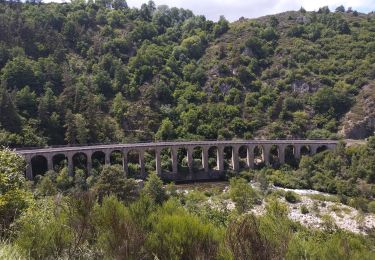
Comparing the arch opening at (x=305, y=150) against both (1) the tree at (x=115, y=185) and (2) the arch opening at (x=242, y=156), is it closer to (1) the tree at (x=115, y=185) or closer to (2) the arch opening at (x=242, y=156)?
(2) the arch opening at (x=242, y=156)

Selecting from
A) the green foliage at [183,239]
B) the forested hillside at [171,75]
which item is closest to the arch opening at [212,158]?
the forested hillside at [171,75]

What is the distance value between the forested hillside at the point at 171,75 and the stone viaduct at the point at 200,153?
470cm

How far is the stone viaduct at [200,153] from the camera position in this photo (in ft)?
205

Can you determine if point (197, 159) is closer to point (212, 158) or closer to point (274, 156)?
point (212, 158)

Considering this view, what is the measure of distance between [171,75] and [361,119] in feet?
141

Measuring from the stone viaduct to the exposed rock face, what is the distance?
9.34 m

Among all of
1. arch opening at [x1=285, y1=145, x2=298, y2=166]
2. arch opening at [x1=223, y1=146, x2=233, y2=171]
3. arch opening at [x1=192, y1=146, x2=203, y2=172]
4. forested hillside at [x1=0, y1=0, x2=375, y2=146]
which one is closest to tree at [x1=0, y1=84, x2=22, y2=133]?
forested hillside at [x1=0, y1=0, x2=375, y2=146]

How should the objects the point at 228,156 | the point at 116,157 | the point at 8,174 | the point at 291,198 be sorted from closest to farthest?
the point at 8,174 < the point at 291,198 < the point at 116,157 < the point at 228,156

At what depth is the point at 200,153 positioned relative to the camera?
73438 mm

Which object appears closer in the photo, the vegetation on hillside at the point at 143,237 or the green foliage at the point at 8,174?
the vegetation on hillside at the point at 143,237

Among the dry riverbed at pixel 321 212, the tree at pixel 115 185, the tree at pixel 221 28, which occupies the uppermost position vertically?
the tree at pixel 221 28

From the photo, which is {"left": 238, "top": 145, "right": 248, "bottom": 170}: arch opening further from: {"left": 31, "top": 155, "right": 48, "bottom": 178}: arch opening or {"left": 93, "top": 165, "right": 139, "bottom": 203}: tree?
{"left": 93, "top": 165, "right": 139, "bottom": 203}: tree

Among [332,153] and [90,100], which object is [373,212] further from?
[90,100]

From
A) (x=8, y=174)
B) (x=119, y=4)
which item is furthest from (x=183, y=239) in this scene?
(x=119, y=4)
